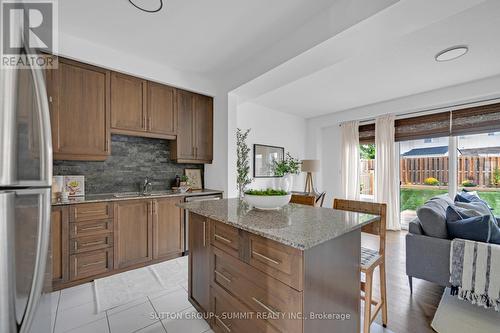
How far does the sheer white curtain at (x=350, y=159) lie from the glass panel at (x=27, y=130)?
529 centimetres

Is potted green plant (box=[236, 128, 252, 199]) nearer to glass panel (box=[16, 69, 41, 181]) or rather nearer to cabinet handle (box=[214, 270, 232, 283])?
cabinet handle (box=[214, 270, 232, 283])

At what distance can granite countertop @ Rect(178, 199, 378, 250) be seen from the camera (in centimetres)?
101

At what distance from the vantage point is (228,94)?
328cm

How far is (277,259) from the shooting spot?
3.59ft

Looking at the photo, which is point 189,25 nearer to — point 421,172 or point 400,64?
point 400,64

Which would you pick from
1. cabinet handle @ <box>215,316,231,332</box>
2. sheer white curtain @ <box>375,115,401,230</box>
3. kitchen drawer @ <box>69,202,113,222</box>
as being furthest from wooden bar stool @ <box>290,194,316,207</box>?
sheer white curtain @ <box>375,115,401,230</box>

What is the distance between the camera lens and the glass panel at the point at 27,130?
74 cm

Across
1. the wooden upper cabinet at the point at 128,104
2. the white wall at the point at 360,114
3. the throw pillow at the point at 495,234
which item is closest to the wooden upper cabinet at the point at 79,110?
the wooden upper cabinet at the point at 128,104

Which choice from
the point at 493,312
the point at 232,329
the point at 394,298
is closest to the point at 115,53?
the point at 232,329

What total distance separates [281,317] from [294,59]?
7.35 feet

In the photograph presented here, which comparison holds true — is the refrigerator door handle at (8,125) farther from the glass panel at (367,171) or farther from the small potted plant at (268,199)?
the glass panel at (367,171)

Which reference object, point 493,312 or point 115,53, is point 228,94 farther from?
point 493,312

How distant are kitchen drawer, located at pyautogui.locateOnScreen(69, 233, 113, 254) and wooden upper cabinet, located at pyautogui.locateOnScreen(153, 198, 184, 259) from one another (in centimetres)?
50

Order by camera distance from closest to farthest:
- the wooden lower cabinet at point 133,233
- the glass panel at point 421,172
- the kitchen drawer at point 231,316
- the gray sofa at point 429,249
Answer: the kitchen drawer at point 231,316
the gray sofa at point 429,249
the wooden lower cabinet at point 133,233
the glass panel at point 421,172
